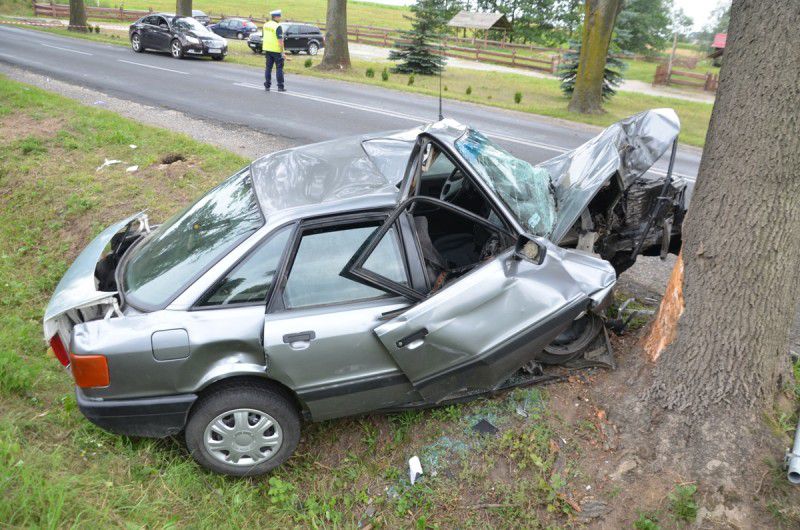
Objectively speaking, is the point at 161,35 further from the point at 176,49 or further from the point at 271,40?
the point at 271,40

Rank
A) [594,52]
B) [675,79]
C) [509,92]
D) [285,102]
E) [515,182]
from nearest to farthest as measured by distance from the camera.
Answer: [515,182] → [285,102] → [594,52] → [509,92] → [675,79]

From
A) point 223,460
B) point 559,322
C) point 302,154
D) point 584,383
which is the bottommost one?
point 223,460

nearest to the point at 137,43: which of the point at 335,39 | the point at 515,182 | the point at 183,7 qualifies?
the point at 183,7

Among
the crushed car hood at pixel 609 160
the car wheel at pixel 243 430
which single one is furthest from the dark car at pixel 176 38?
the car wheel at pixel 243 430

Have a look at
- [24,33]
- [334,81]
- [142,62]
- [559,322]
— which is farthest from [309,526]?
[24,33]

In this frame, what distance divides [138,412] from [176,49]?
69.9 feet

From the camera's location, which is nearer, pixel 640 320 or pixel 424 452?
pixel 424 452

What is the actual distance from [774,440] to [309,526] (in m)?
2.67

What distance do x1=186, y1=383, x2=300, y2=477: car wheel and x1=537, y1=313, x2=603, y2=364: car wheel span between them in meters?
1.76

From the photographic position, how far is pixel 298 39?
2959 centimetres

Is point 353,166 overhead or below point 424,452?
overhead

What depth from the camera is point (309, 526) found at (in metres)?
3.53

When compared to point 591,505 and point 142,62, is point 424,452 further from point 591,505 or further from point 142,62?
point 142,62

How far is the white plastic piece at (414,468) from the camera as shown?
3689mm
